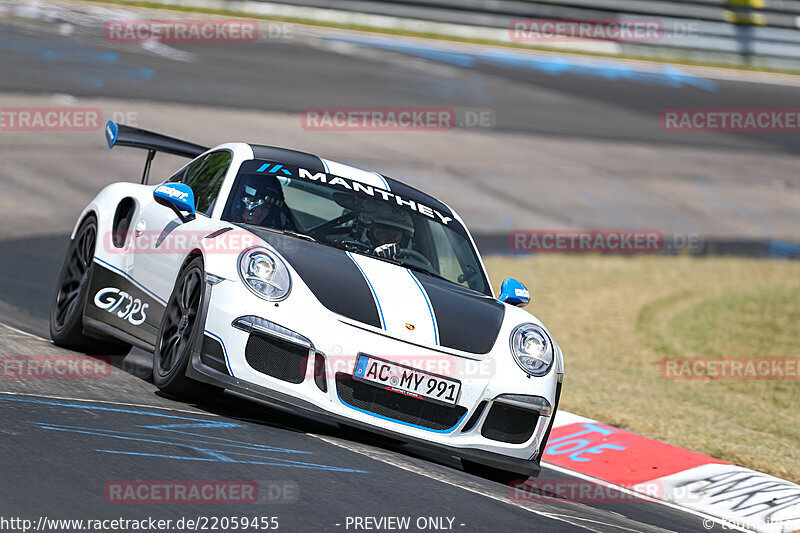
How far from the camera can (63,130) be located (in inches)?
598

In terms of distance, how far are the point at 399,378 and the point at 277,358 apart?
56cm

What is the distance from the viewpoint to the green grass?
8.38 m

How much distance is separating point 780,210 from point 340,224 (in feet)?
45.7

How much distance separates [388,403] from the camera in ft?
18.2

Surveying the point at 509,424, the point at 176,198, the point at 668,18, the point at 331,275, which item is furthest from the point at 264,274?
the point at 668,18

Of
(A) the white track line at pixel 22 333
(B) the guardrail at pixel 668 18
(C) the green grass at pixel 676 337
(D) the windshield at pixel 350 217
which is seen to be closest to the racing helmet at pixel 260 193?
(D) the windshield at pixel 350 217

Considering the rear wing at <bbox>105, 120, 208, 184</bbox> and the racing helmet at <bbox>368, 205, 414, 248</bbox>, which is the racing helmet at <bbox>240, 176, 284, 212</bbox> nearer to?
the racing helmet at <bbox>368, 205, 414, 248</bbox>

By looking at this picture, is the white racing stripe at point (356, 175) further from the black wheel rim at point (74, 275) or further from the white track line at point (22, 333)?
the white track line at point (22, 333)

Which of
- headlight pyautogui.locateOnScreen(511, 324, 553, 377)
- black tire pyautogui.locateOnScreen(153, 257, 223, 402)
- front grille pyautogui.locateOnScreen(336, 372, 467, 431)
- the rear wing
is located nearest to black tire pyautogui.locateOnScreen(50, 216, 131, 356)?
the rear wing

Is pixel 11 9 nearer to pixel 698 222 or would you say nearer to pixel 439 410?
pixel 698 222

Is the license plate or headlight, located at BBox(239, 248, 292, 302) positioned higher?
headlight, located at BBox(239, 248, 292, 302)

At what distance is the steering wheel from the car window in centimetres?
105

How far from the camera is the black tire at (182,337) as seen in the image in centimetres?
582

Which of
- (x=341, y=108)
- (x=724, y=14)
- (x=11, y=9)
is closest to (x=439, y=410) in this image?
(x=341, y=108)
